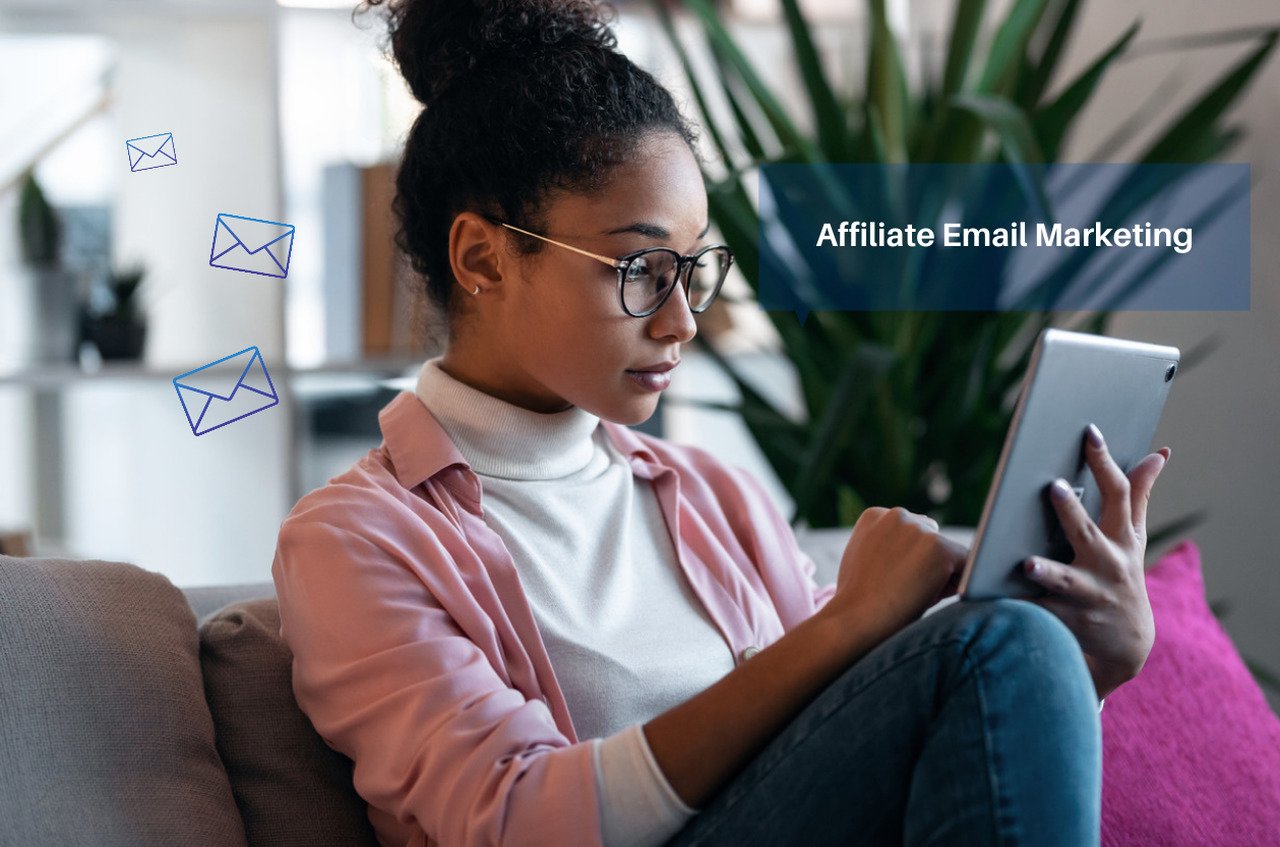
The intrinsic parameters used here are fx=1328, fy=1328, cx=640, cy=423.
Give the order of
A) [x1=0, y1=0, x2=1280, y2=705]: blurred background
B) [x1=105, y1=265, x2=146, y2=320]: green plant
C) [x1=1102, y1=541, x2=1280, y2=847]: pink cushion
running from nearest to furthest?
[x1=1102, y1=541, x2=1280, y2=847]: pink cushion → [x1=0, y1=0, x2=1280, y2=705]: blurred background → [x1=105, y1=265, x2=146, y2=320]: green plant

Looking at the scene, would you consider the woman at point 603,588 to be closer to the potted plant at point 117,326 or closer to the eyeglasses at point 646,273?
the eyeglasses at point 646,273

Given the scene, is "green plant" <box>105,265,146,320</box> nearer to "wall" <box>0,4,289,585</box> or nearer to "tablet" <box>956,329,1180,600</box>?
"wall" <box>0,4,289,585</box>

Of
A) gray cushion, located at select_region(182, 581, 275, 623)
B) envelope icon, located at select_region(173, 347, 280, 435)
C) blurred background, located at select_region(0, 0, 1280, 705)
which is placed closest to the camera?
gray cushion, located at select_region(182, 581, 275, 623)

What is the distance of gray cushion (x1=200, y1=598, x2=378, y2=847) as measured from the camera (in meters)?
1.09

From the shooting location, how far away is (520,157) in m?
1.17

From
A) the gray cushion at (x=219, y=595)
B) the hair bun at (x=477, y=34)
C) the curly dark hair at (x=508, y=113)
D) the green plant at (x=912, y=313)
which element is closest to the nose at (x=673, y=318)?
the curly dark hair at (x=508, y=113)

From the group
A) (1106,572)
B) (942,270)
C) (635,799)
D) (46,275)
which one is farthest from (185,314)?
(1106,572)

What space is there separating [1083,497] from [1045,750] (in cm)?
22

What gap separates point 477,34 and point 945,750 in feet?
2.48

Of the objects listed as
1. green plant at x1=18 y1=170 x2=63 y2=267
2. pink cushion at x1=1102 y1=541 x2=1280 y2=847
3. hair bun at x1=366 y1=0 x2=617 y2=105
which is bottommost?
pink cushion at x1=1102 y1=541 x2=1280 y2=847

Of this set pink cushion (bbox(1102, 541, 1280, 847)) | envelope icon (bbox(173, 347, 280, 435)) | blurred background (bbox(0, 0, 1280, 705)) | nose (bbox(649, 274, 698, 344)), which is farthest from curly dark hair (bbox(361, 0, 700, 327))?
blurred background (bbox(0, 0, 1280, 705))

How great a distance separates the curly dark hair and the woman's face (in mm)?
19

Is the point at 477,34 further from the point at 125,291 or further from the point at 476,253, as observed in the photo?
the point at 125,291

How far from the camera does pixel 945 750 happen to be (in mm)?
881
